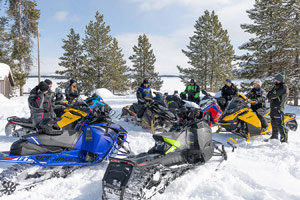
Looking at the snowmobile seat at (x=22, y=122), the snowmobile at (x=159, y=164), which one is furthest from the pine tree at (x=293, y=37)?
the snowmobile seat at (x=22, y=122)

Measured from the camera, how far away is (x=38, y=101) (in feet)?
16.5

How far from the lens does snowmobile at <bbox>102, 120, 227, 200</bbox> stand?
2.48 metres

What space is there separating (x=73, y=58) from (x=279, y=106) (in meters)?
29.6

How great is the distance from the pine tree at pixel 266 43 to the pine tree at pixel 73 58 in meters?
22.3

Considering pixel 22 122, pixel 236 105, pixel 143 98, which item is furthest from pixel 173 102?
pixel 22 122

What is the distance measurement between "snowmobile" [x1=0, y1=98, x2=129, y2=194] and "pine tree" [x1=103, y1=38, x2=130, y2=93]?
26496 mm

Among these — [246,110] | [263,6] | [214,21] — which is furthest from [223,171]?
[214,21]

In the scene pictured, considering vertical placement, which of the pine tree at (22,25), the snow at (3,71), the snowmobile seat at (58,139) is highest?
the pine tree at (22,25)

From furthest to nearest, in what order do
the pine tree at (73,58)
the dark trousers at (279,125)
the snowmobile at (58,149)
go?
the pine tree at (73,58), the dark trousers at (279,125), the snowmobile at (58,149)

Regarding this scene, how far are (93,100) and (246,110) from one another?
3930 millimetres

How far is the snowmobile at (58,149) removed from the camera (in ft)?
9.68

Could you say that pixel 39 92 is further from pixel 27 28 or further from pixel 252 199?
pixel 27 28

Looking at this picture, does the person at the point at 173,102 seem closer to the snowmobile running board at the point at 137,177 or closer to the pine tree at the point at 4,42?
the snowmobile running board at the point at 137,177

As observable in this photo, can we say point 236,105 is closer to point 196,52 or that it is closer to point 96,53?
point 196,52
